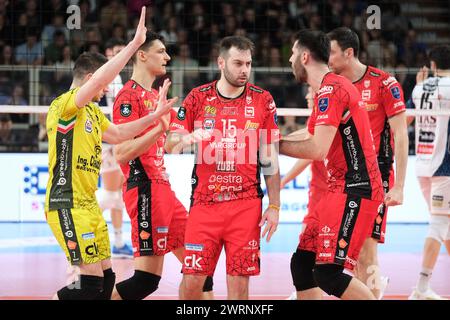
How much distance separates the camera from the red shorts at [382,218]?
647 cm

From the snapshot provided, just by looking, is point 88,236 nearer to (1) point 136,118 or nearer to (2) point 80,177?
(2) point 80,177

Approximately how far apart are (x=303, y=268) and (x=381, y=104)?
144 cm

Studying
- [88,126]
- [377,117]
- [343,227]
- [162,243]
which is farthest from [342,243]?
[88,126]

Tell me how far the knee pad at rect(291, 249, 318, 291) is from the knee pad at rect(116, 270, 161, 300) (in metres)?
1.07

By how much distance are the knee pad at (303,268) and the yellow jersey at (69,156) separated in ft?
5.35

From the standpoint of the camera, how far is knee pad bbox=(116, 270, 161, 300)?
6.29 meters

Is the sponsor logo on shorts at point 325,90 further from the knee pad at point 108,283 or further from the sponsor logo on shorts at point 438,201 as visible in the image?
the sponsor logo on shorts at point 438,201

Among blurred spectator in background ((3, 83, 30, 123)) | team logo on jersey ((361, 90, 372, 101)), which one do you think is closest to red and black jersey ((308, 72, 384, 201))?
team logo on jersey ((361, 90, 372, 101))

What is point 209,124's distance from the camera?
5703 mm

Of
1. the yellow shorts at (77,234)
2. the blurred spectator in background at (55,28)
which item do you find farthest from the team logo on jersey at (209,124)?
the blurred spectator in background at (55,28)

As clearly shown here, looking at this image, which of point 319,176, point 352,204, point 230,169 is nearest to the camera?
point 230,169

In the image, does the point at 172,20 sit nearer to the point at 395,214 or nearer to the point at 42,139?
the point at 42,139

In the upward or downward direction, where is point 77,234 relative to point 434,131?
downward

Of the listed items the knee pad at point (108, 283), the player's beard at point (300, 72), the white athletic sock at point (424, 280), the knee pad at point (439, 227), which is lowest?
the white athletic sock at point (424, 280)
